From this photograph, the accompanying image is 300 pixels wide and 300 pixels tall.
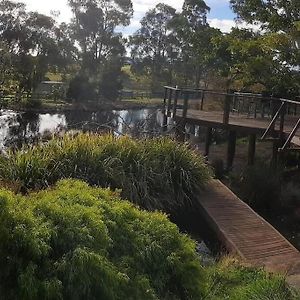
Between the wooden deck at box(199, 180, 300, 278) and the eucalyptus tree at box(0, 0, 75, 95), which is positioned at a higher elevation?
the eucalyptus tree at box(0, 0, 75, 95)

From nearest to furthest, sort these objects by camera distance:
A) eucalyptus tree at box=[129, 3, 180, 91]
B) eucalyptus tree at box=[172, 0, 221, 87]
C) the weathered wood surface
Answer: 1. the weathered wood surface
2. eucalyptus tree at box=[172, 0, 221, 87]
3. eucalyptus tree at box=[129, 3, 180, 91]

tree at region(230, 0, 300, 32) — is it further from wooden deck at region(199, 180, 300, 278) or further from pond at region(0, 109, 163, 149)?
wooden deck at region(199, 180, 300, 278)

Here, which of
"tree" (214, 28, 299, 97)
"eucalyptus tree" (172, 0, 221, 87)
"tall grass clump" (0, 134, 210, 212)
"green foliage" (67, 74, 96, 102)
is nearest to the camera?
"tall grass clump" (0, 134, 210, 212)

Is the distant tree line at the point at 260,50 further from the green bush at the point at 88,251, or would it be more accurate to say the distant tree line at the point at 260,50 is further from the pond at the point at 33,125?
the green bush at the point at 88,251

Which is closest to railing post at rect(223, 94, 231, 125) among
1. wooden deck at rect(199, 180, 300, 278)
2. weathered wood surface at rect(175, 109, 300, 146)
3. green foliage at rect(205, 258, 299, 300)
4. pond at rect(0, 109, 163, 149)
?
weathered wood surface at rect(175, 109, 300, 146)

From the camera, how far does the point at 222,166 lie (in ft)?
47.9

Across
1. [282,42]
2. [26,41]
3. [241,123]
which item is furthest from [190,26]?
[241,123]

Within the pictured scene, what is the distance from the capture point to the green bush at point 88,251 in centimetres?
337

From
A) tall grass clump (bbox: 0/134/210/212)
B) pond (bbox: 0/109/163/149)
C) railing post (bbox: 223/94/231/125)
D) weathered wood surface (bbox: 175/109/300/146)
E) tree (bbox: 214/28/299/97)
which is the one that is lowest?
pond (bbox: 0/109/163/149)

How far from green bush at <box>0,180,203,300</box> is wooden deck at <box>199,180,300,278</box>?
222 centimetres

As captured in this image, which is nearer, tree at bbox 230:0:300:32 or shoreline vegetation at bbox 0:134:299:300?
shoreline vegetation at bbox 0:134:299:300

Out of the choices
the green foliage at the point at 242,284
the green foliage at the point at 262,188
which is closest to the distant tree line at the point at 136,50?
the green foliage at the point at 262,188

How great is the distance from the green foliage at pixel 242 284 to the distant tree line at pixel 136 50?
417 inches

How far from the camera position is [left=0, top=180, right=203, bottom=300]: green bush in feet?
11.1
